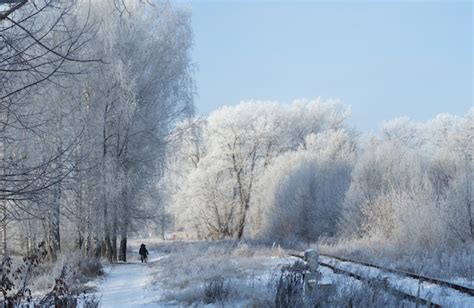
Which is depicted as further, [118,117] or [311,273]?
[118,117]

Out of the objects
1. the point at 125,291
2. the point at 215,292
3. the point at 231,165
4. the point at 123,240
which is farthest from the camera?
the point at 231,165

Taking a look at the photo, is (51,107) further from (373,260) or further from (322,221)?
(322,221)

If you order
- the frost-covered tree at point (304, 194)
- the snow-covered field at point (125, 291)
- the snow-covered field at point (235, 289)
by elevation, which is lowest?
the snow-covered field at point (125, 291)

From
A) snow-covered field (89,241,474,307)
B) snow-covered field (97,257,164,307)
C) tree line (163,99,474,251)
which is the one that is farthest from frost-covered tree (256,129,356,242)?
snow-covered field (89,241,474,307)

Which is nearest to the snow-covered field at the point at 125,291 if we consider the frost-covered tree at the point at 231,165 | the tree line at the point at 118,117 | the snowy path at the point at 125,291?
the snowy path at the point at 125,291

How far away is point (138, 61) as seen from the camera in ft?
77.5

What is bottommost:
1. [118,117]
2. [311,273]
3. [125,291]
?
[125,291]

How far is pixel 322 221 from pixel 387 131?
3019 centimetres

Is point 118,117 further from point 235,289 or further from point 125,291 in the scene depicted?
point 235,289

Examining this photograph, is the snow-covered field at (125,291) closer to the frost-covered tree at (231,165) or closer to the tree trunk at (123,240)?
the tree trunk at (123,240)

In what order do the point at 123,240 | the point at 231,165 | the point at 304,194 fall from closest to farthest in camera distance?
the point at 123,240 < the point at 304,194 < the point at 231,165

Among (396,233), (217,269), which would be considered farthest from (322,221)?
(217,269)

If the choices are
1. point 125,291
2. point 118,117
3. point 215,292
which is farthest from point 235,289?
point 118,117

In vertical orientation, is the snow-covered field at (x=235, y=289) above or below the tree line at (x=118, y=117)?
below
